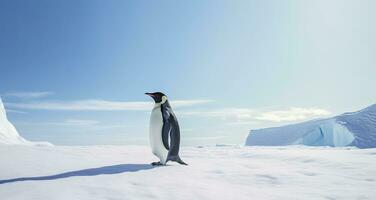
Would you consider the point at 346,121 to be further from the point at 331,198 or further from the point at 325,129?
the point at 331,198

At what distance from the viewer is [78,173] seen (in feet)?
16.9

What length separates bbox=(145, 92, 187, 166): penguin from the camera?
6.90m

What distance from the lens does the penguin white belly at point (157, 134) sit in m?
6.92

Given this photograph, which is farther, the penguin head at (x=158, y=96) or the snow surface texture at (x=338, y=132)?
the snow surface texture at (x=338, y=132)

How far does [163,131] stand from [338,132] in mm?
37002

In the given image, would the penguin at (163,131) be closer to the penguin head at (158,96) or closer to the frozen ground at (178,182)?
the penguin head at (158,96)

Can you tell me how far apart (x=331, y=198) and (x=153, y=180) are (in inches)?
86.8

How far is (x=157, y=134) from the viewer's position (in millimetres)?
6949

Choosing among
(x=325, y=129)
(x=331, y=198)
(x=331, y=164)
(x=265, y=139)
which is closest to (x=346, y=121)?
(x=325, y=129)

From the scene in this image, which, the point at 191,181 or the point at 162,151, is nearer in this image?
the point at 191,181

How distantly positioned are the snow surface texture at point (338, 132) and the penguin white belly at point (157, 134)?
34.2 m

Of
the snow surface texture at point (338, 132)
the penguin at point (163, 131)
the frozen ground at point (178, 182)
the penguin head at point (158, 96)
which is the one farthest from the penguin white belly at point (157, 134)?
the snow surface texture at point (338, 132)

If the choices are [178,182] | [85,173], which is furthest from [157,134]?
[178,182]

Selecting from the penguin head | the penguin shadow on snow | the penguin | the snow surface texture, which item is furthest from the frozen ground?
the snow surface texture
